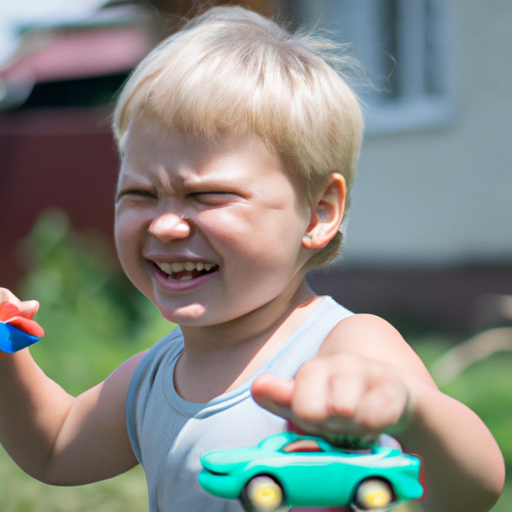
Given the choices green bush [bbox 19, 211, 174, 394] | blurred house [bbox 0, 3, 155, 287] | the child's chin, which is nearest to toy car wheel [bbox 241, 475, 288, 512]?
the child's chin

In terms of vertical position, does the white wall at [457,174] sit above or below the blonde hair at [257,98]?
below

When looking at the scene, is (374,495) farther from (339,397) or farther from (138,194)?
(138,194)

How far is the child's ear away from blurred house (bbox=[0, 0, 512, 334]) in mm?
4922

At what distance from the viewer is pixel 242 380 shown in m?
1.38

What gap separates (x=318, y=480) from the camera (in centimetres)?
96

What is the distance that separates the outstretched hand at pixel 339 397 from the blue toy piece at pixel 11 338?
62cm

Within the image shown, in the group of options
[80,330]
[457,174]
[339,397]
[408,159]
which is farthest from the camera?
[408,159]

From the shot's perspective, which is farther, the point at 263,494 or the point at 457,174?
the point at 457,174

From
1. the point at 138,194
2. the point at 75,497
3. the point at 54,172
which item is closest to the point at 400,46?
the point at 54,172

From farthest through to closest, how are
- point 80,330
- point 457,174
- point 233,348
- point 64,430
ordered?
1. point 457,174
2. point 80,330
3. point 64,430
4. point 233,348

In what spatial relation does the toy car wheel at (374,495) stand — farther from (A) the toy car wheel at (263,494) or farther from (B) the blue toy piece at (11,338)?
(B) the blue toy piece at (11,338)

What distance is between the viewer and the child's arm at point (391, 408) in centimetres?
93

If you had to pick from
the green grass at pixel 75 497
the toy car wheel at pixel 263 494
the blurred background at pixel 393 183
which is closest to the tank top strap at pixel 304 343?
the toy car wheel at pixel 263 494

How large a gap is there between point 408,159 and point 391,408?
7.14 meters
